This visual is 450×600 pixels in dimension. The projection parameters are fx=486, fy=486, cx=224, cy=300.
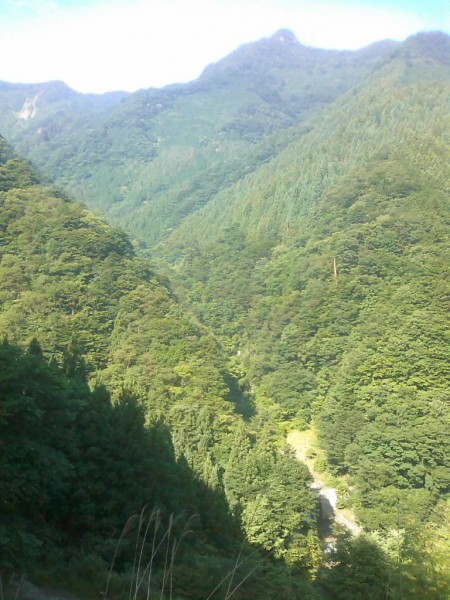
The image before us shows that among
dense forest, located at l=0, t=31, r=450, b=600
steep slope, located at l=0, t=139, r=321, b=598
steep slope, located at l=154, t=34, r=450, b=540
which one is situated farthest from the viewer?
steep slope, located at l=154, t=34, r=450, b=540

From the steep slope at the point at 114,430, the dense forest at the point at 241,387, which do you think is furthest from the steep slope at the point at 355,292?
the steep slope at the point at 114,430

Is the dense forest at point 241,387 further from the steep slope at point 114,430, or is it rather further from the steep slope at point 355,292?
the steep slope at point 355,292

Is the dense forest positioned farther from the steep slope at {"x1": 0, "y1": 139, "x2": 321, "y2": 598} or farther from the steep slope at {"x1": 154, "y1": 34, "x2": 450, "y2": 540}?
the steep slope at {"x1": 154, "y1": 34, "x2": 450, "y2": 540}

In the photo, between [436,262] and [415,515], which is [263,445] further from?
[436,262]

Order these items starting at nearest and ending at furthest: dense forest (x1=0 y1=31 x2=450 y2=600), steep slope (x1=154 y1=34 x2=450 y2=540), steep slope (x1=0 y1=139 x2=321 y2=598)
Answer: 1. steep slope (x1=0 y1=139 x2=321 y2=598)
2. dense forest (x1=0 y1=31 x2=450 y2=600)
3. steep slope (x1=154 y1=34 x2=450 y2=540)

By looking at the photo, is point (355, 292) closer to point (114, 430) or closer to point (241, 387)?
point (241, 387)

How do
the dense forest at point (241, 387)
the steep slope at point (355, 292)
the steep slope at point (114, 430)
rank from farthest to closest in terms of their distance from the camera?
the steep slope at point (355, 292) → the dense forest at point (241, 387) → the steep slope at point (114, 430)

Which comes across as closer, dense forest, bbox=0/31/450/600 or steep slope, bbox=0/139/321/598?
steep slope, bbox=0/139/321/598

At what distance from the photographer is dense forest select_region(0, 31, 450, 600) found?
11.3m

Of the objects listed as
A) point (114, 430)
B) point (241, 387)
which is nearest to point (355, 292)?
point (241, 387)

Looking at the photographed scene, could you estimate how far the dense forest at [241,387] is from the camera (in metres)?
11.3

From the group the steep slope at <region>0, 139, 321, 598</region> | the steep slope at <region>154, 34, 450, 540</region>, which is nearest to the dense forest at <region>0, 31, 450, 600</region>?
the steep slope at <region>0, 139, 321, 598</region>

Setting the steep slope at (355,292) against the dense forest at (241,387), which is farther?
the steep slope at (355,292)

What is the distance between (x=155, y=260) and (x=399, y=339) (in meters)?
72.5
